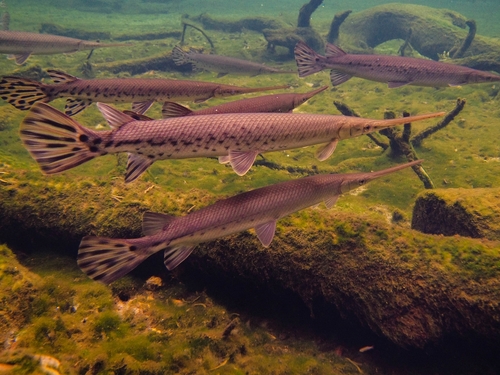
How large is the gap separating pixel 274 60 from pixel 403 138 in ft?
46.2

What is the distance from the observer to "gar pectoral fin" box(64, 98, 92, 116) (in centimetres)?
570

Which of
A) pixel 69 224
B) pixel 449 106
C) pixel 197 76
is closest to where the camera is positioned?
pixel 69 224

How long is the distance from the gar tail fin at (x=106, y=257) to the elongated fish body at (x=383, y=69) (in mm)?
6845

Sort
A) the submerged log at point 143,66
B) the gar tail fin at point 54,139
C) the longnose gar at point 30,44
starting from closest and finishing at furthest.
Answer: the gar tail fin at point 54,139 → the longnose gar at point 30,44 → the submerged log at point 143,66

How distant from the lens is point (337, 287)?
3.91 meters

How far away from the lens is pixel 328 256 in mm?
3943

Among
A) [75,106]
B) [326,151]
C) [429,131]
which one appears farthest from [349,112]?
[75,106]

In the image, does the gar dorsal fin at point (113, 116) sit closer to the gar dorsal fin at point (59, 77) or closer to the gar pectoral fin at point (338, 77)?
the gar dorsal fin at point (59, 77)

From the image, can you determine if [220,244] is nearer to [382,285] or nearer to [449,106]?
[382,285]

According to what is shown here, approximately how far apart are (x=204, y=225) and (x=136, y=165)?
1.03 m

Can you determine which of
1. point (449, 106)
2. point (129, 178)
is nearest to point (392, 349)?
point (129, 178)

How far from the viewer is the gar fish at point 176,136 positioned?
2.94m

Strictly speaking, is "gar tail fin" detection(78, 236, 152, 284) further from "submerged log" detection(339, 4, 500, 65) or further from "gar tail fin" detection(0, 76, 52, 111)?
"submerged log" detection(339, 4, 500, 65)

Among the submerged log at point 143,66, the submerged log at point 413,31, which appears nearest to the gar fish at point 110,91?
the submerged log at point 143,66
